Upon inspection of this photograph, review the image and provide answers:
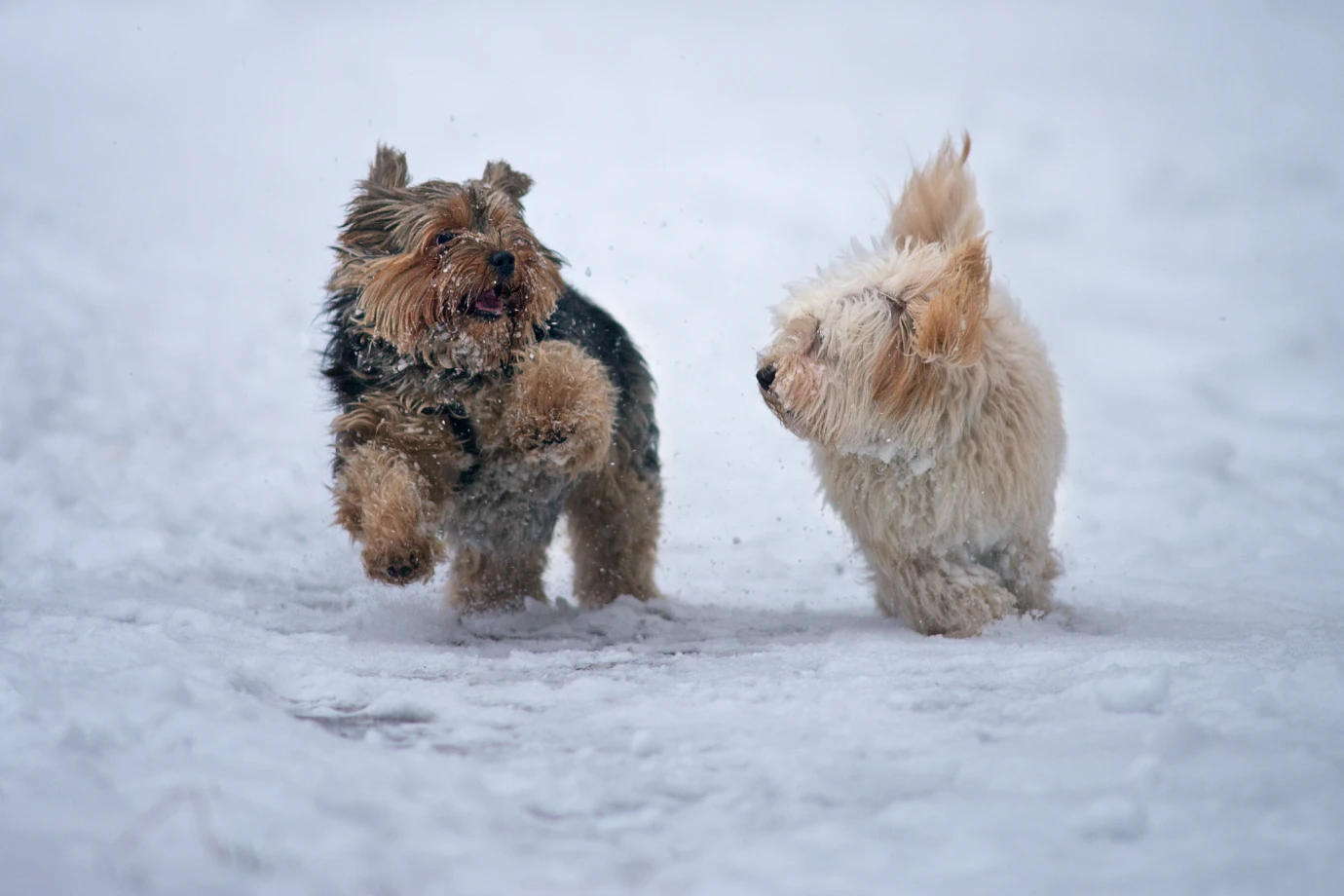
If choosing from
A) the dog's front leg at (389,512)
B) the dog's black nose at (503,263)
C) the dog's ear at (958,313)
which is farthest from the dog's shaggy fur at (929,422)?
the dog's front leg at (389,512)

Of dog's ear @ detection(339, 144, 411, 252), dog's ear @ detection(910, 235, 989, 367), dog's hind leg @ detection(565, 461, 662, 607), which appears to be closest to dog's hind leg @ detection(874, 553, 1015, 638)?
dog's ear @ detection(910, 235, 989, 367)

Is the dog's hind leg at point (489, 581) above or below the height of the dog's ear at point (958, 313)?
below

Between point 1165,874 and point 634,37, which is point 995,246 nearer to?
point 634,37

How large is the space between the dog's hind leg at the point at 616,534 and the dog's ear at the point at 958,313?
1.50 m

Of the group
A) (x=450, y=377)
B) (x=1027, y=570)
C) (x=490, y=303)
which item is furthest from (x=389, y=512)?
(x=1027, y=570)

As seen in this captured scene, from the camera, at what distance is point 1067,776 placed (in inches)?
72.4

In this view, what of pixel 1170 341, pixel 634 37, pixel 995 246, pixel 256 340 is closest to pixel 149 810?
pixel 256 340

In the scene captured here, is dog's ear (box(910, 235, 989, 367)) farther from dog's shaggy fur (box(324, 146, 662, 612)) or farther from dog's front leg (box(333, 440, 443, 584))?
dog's front leg (box(333, 440, 443, 584))

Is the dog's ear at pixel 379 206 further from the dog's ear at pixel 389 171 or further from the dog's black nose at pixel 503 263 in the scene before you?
the dog's black nose at pixel 503 263

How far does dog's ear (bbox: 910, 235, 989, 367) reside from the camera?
3150 millimetres

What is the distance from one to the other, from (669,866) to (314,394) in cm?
607

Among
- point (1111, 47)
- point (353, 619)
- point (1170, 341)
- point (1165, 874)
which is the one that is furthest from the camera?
point (1111, 47)

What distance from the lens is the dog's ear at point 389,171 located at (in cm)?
374

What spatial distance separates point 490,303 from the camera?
11.4 feet
